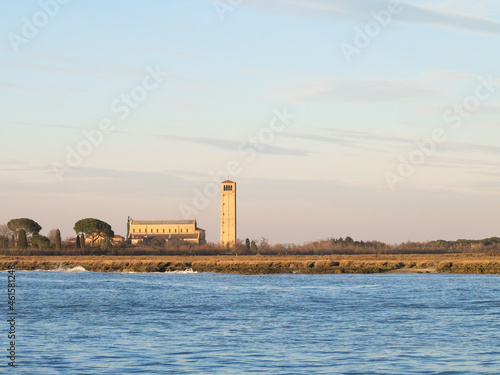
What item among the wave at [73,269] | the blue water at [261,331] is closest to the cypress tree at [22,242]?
the wave at [73,269]

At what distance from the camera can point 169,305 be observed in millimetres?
45688

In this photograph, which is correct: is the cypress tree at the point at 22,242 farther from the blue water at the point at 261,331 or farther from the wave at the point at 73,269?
the blue water at the point at 261,331

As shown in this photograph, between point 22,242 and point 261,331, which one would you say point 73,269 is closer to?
point 22,242

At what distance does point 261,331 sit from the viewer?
32906 mm

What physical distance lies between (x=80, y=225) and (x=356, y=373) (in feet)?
512

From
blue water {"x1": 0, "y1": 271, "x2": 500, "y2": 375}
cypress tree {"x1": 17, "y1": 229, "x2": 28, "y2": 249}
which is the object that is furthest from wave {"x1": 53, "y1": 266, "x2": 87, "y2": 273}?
cypress tree {"x1": 17, "y1": 229, "x2": 28, "y2": 249}

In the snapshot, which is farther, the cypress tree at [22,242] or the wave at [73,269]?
the cypress tree at [22,242]

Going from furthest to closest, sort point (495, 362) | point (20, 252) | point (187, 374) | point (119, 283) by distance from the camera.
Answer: point (20, 252) → point (119, 283) → point (495, 362) → point (187, 374)

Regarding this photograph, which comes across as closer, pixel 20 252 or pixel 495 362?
pixel 495 362

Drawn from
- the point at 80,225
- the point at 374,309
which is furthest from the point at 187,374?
the point at 80,225

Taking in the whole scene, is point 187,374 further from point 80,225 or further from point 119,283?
point 80,225

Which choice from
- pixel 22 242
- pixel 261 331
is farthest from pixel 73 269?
pixel 261 331

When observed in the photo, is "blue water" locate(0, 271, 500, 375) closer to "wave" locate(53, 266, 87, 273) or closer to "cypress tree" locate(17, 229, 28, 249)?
"wave" locate(53, 266, 87, 273)

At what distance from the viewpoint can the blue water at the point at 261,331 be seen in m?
24.8
